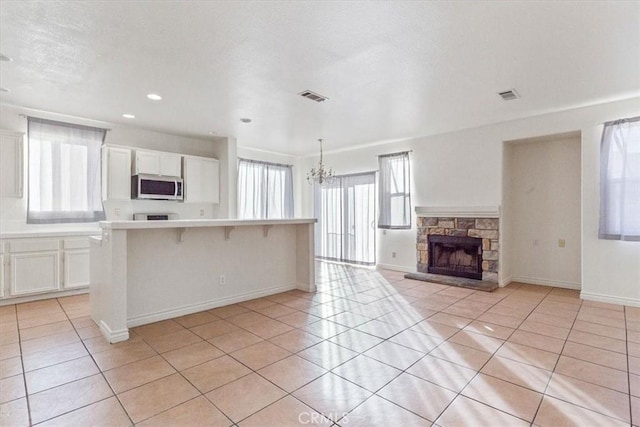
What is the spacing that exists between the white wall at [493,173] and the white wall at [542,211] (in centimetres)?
32

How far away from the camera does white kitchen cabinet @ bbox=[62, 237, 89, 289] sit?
4664mm

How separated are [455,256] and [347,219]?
2548 mm

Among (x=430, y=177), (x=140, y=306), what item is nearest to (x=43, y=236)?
(x=140, y=306)

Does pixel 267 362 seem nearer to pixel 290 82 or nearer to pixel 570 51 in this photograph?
pixel 290 82

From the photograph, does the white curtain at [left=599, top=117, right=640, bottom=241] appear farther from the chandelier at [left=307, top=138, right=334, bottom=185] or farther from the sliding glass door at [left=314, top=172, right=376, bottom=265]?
the chandelier at [left=307, top=138, right=334, bottom=185]

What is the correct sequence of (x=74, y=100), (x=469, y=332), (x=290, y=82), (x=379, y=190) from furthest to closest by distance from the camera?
(x=379, y=190), (x=74, y=100), (x=290, y=82), (x=469, y=332)

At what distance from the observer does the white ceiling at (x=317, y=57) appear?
7.77 feet

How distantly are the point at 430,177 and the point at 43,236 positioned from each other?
20.4 feet

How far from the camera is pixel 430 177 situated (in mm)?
6184

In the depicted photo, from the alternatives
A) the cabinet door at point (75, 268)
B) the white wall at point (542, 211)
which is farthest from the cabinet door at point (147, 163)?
the white wall at point (542, 211)

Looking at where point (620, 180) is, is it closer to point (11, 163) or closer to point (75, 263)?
point (75, 263)

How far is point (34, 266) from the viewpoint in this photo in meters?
4.41

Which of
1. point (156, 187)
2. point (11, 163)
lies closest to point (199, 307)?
point (156, 187)

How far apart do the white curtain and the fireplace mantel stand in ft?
4.46
